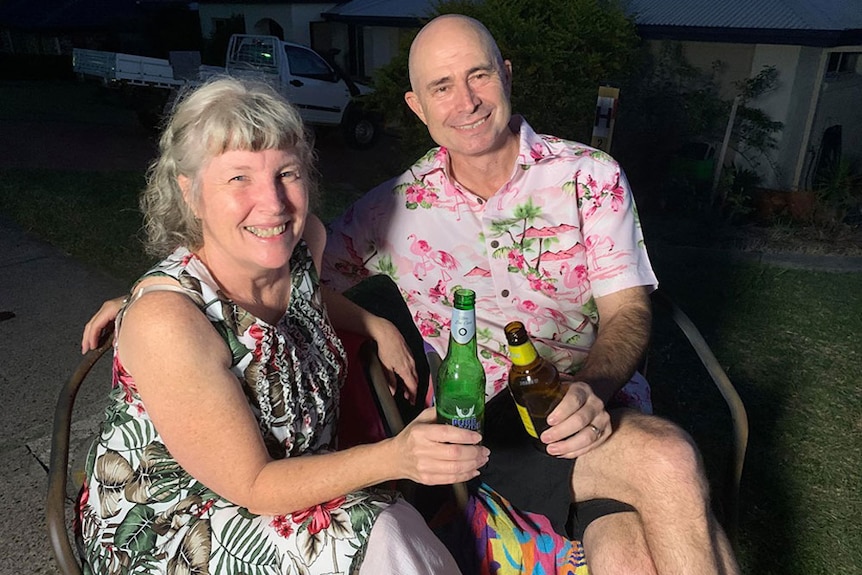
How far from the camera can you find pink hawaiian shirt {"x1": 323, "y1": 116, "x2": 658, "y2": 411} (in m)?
2.51

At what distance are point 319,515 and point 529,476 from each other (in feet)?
2.60

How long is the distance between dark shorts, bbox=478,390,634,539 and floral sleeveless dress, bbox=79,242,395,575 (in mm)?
594

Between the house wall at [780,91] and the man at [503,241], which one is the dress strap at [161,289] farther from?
the house wall at [780,91]

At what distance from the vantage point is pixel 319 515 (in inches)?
66.9

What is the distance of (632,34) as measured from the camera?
7055mm

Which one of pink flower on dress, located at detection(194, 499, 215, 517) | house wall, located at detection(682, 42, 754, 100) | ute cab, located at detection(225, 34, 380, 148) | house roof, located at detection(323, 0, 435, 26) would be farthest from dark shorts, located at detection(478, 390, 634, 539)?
ute cab, located at detection(225, 34, 380, 148)

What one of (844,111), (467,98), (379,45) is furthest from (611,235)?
(379,45)

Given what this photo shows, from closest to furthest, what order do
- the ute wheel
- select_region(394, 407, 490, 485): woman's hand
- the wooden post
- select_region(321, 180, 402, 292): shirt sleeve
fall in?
select_region(394, 407, 490, 485): woman's hand, select_region(321, 180, 402, 292): shirt sleeve, the wooden post, the ute wheel

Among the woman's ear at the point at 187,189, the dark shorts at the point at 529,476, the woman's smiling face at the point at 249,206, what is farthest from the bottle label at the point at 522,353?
the woman's ear at the point at 187,189

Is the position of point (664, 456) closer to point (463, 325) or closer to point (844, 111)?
point (463, 325)

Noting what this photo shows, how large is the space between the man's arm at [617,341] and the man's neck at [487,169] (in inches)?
22.6

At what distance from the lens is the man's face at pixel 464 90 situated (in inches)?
99.9

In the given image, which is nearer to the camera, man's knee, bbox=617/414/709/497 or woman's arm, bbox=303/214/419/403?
man's knee, bbox=617/414/709/497

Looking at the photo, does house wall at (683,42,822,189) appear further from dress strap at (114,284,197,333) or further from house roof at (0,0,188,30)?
house roof at (0,0,188,30)
